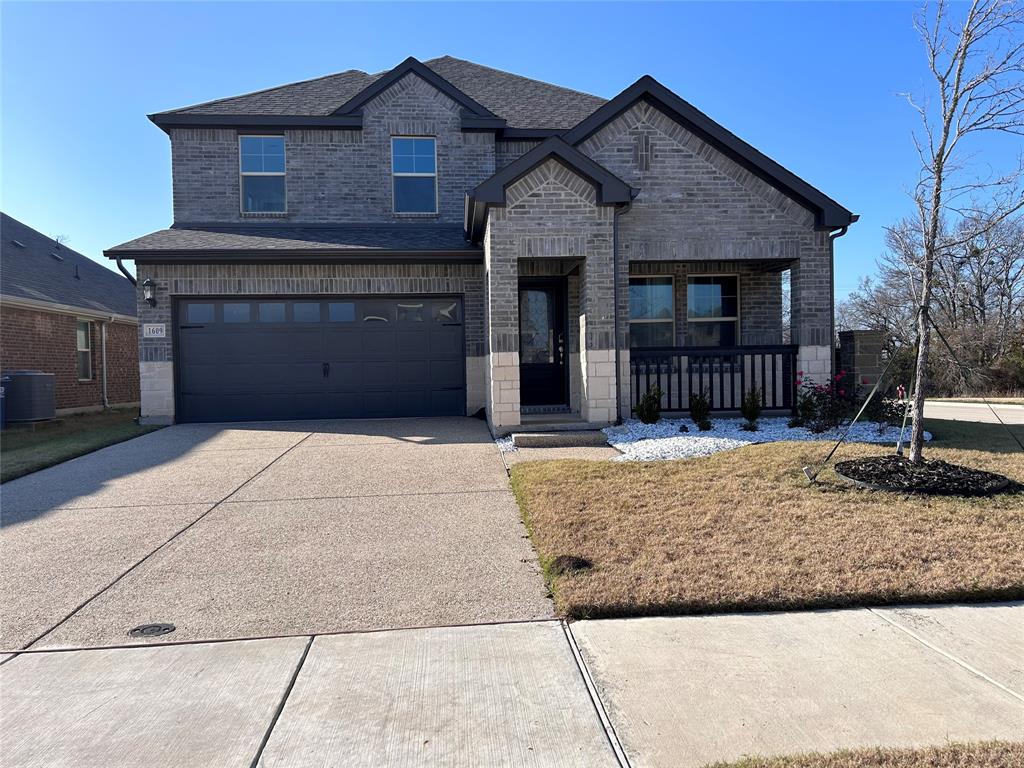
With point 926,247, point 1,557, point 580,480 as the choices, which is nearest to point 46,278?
point 1,557

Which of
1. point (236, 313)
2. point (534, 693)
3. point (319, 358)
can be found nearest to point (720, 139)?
point (319, 358)

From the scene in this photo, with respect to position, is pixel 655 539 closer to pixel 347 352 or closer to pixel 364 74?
pixel 347 352

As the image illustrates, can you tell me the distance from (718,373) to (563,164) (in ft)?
15.2

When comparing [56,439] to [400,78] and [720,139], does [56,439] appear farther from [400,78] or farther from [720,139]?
[720,139]

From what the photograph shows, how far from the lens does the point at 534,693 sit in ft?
9.79

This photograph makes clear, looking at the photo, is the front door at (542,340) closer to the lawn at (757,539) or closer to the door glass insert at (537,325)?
the door glass insert at (537,325)

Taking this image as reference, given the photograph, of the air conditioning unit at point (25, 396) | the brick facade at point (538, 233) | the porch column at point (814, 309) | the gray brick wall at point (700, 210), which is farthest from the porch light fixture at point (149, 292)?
the porch column at point (814, 309)

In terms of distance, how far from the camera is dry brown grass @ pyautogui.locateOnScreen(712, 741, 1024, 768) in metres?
2.40

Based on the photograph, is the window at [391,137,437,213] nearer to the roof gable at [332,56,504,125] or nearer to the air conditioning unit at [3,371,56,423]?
the roof gable at [332,56,504,125]

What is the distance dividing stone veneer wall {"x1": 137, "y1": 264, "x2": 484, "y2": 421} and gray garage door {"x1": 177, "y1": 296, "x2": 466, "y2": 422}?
0.25 m

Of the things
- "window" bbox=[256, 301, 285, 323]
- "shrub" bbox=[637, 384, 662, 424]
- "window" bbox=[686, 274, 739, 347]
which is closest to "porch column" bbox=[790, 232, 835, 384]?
"window" bbox=[686, 274, 739, 347]

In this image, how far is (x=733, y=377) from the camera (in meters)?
10.9

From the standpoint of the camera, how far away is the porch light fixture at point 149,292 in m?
12.1

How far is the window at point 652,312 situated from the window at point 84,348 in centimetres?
1467
